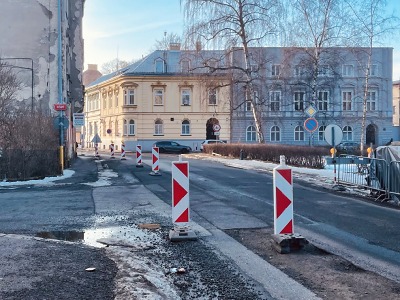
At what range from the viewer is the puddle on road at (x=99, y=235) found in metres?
8.02

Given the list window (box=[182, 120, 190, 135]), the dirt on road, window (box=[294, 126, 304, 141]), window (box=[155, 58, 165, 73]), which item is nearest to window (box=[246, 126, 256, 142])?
window (box=[294, 126, 304, 141])

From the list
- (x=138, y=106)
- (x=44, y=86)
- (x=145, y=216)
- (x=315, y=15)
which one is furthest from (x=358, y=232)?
(x=138, y=106)

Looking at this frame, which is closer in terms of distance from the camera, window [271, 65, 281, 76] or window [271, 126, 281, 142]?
window [271, 65, 281, 76]

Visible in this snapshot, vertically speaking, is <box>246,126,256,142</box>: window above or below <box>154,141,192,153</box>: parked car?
above

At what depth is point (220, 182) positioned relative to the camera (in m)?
18.7

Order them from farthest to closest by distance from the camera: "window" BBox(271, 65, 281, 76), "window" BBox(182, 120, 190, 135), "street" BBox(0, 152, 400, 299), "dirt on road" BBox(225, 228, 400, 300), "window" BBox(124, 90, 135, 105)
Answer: "window" BBox(182, 120, 190, 135) → "window" BBox(124, 90, 135, 105) → "window" BBox(271, 65, 281, 76) → "street" BBox(0, 152, 400, 299) → "dirt on road" BBox(225, 228, 400, 300)

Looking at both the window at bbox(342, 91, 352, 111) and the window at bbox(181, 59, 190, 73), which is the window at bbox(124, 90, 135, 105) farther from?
the window at bbox(342, 91, 352, 111)

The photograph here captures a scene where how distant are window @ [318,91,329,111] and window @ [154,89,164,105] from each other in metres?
18.8

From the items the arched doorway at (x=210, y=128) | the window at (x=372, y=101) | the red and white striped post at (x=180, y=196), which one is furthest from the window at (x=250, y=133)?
the red and white striped post at (x=180, y=196)

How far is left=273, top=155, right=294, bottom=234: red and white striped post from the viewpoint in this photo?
23.8ft

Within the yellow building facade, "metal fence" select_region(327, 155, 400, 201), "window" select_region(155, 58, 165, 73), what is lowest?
"metal fence" select_region(327, 155, 400, 201)

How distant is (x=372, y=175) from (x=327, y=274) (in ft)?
31.1

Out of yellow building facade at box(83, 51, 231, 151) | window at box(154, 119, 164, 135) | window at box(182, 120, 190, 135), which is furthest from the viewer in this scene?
window at box(182, 120, 190, 135)

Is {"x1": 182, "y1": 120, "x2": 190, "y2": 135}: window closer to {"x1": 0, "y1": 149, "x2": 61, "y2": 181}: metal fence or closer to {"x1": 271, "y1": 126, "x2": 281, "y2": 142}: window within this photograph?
{"x1": 271, "y1": 126, "x2": 281, "y2": 142}: window
